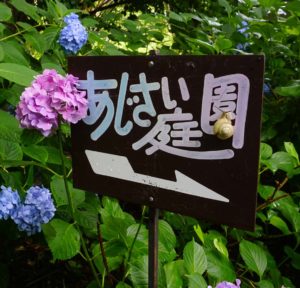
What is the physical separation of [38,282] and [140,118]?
1206 millimetres

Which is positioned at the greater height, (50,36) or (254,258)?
(50,36)

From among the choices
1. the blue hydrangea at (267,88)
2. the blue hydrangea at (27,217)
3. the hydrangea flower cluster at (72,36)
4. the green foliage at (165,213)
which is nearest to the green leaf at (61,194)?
the green foliage at (165,213)

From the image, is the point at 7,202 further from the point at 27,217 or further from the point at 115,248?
the point at 115,248

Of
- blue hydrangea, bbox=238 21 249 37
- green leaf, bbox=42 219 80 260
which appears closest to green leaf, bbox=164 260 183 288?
green leaf, bbox=42 219 80 260

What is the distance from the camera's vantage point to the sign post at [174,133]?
0.81m

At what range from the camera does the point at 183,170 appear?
89cm

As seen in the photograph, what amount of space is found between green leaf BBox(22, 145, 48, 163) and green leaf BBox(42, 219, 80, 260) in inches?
6.6

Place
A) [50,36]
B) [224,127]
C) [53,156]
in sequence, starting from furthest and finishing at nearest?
1. [50,36]
2. [53,156]
3. [224,127]

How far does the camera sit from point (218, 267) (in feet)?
3.68

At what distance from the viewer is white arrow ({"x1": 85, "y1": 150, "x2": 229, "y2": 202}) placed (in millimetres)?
877

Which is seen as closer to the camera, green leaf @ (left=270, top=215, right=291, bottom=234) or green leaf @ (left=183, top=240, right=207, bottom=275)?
green leaf @ (left=183, top=240, right=207, bottom=275)

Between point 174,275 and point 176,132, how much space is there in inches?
14.4

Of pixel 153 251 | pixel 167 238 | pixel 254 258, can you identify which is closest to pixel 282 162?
pixel 254 258

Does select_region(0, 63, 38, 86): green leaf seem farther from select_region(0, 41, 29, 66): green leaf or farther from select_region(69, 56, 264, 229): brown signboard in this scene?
select_region(0, 41, 29, 66): green leaf
